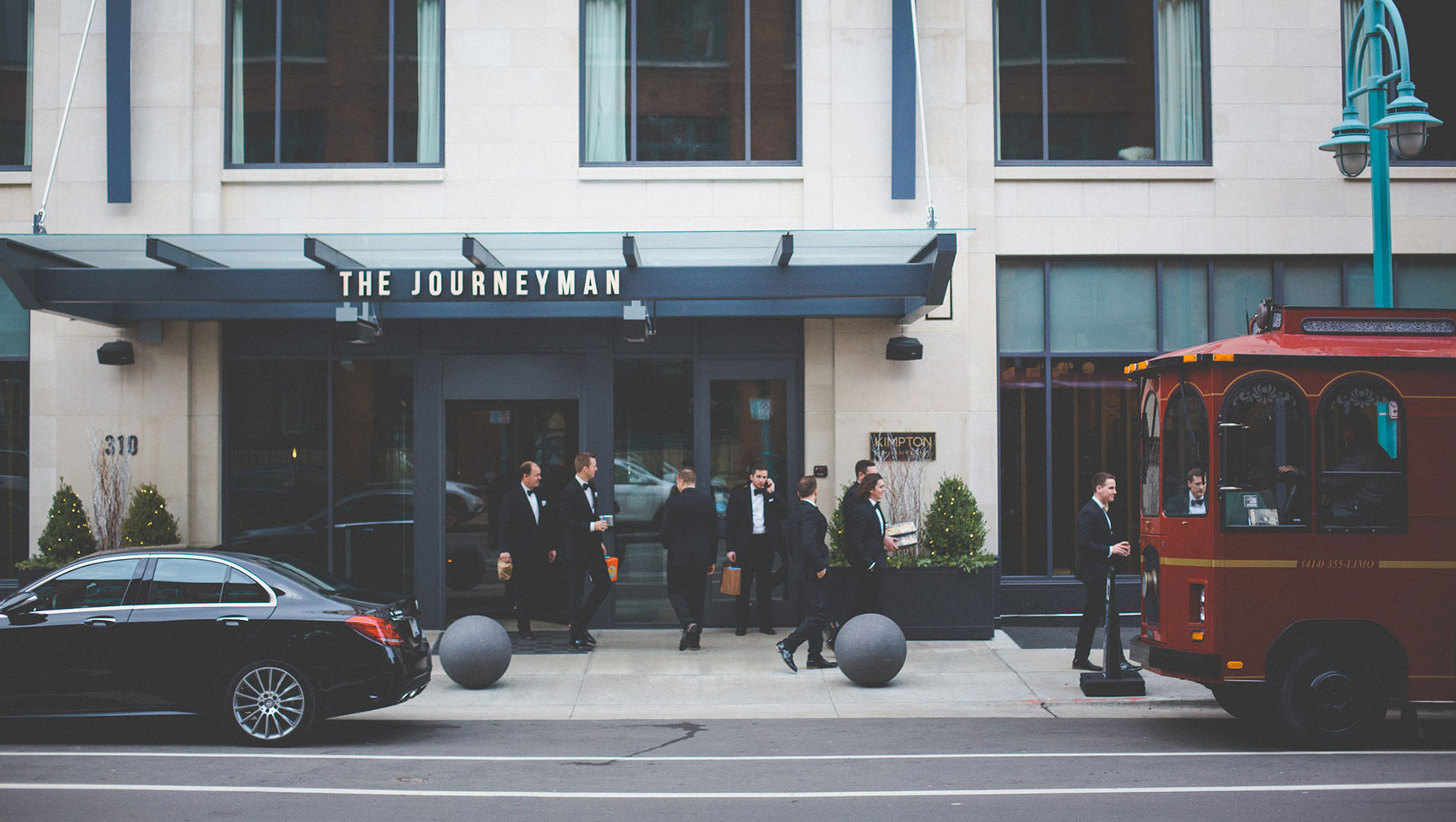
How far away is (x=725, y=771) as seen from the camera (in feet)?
26.9

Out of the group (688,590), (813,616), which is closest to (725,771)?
(813,616)

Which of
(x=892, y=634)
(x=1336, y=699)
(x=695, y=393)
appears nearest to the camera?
(x=1336, y=699)

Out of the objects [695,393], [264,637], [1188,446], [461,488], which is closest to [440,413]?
[461,488]

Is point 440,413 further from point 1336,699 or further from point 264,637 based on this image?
point 1336,699

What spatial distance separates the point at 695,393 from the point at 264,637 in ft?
21.5

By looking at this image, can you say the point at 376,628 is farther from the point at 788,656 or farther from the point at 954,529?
the point at 954,529

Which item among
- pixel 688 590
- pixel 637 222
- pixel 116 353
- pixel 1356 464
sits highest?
pixel 637 222

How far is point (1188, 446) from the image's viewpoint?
30.3 feet

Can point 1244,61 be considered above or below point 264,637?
above

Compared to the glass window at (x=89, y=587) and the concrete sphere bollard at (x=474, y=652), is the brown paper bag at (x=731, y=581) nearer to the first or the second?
the concrete sphere bollard at (x=474, y=652)

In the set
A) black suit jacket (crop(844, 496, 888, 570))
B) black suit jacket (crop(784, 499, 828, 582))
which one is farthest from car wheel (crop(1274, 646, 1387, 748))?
black suit jacket (crop(784, 499, 828, 582))

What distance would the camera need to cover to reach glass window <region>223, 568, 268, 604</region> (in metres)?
9.13

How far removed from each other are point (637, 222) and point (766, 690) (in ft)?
19.7

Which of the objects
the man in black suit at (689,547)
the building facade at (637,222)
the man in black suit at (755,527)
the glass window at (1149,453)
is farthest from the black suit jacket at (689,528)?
the glass window at (1149,453)
